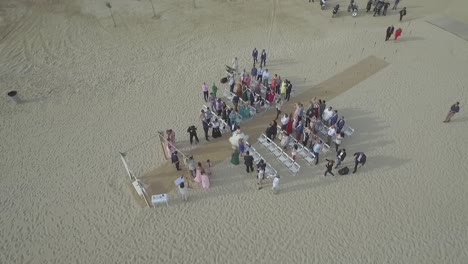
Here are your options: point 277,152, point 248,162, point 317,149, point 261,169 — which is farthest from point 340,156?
point 248,162

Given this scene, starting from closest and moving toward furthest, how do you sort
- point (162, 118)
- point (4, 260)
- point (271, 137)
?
point (4, 260) → point (271, 137) → point (162, 118)

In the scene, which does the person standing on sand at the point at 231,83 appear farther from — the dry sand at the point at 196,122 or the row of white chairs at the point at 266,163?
the row of white chairs at the point at 266,163

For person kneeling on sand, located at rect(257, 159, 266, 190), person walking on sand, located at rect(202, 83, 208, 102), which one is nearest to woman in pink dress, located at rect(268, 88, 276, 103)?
person walking on sand, located at rect(202, 83, 208, 102)

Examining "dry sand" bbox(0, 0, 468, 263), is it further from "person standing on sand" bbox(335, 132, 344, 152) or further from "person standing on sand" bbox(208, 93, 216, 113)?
"person standing on sand" bbox(208, 93, 216, 113)

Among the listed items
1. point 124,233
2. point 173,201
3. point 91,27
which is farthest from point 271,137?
point 91,27

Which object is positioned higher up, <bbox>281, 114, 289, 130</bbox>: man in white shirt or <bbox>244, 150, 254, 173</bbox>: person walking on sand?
<bbox>281, 114, 289, 130</bbox>: man in white shirt

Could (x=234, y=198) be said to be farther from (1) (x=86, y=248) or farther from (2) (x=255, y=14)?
(2) (x=255, y=14)
